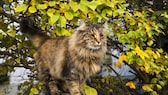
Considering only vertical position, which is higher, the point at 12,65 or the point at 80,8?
the point at 80,8

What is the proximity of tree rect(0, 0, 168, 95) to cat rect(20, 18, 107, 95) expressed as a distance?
83 millimetres

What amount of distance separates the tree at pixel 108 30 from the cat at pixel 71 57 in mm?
83

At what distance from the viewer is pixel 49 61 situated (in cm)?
244

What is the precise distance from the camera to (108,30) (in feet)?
8.81

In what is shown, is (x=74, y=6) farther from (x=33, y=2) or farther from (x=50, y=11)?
(x=33, y=2)

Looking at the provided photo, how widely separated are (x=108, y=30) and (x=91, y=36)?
21.9 inches

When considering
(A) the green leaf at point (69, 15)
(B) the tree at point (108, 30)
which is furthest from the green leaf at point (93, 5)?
(A) the green leaf at point (69, 15)

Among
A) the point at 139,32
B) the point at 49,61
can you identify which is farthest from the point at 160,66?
the point at 49,61

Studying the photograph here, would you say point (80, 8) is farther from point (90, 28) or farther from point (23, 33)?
point (23, 33)

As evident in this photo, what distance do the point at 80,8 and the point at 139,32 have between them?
2.36 feet

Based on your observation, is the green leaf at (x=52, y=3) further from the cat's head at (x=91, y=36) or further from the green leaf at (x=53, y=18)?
the cat's head at (x=91, y=36)

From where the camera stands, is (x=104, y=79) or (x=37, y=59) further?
(x=104, y=79)

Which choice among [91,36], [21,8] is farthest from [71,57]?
[21,8]

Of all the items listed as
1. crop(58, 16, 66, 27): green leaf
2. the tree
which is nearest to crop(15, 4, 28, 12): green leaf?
the tree
